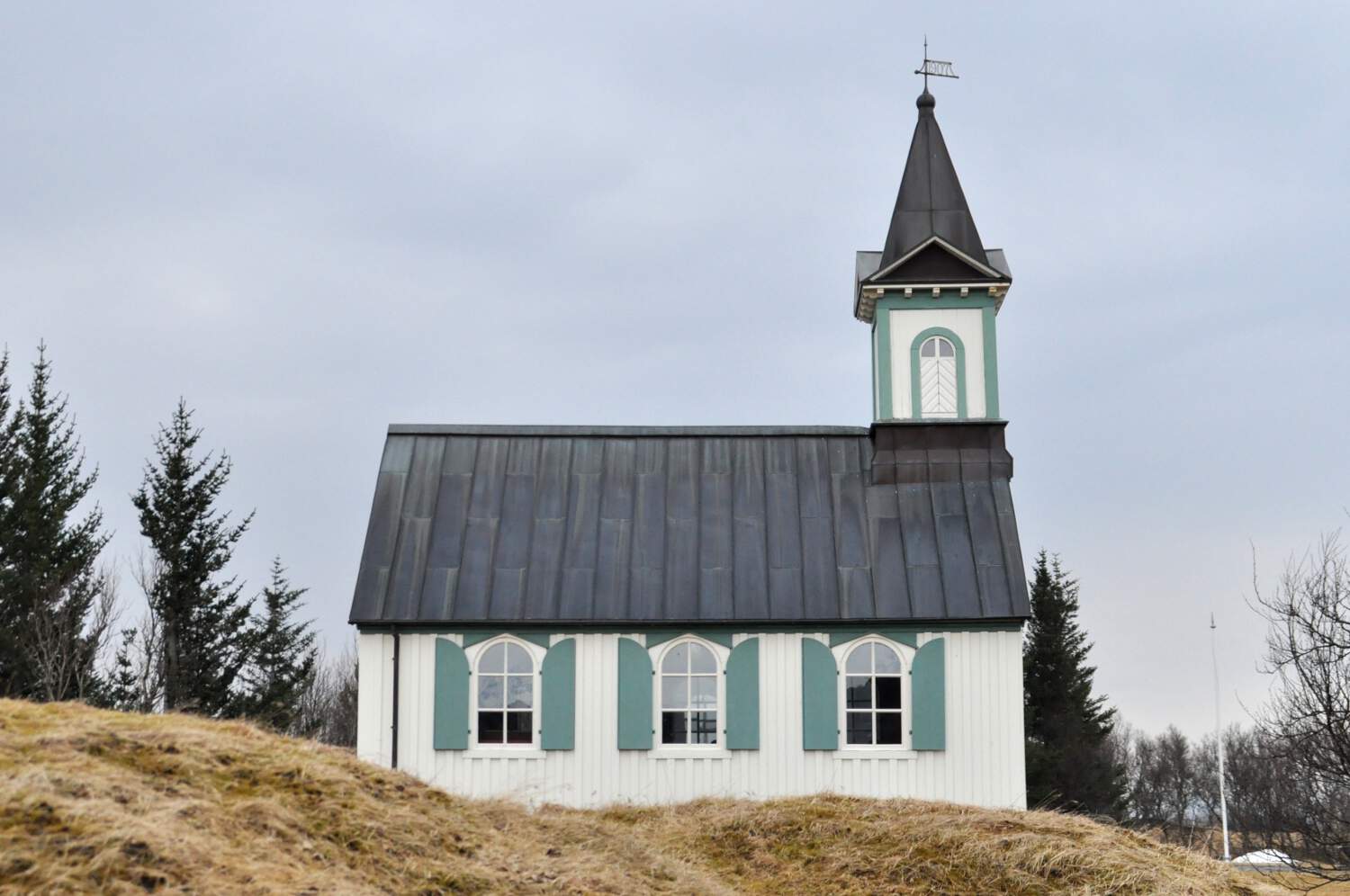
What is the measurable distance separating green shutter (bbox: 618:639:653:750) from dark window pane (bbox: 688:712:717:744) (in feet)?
2.04

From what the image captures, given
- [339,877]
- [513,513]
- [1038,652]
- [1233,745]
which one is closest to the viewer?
[339,877]

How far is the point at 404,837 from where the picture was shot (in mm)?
10742

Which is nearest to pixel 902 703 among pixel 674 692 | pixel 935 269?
pixel 674 692

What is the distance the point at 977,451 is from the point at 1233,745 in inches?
1640

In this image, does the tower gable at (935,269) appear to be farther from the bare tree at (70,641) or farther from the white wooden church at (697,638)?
the bare tree at (70,641)

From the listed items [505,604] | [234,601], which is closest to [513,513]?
[505,604]

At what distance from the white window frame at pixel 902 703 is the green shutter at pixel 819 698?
10 centimetres

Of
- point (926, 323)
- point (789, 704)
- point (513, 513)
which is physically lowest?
point (789, 704)

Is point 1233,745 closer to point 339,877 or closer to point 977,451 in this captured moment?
point 977,451

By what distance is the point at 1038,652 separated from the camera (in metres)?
42.7

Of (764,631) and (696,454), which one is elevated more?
(696,454)

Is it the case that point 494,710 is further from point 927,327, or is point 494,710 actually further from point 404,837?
point 404,837

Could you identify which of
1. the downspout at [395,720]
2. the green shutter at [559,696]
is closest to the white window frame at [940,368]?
the green shutter at [559,696]

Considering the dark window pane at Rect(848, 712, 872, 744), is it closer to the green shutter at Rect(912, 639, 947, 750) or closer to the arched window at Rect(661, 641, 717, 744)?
the green shutter at Rect(912, 639, 947, 750)
